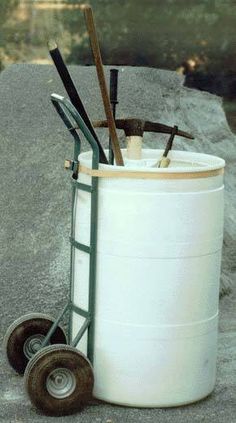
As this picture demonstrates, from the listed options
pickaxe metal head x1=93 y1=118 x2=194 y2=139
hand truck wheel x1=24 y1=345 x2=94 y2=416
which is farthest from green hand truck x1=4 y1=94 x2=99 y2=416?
pickaxe metal head x1=93 y1=118 x2=194 y2=139

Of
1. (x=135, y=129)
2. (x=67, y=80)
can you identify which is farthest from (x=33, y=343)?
(x=67, y=80)

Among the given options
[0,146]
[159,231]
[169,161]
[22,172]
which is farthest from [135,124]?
[0,146]

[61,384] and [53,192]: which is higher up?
[53,192]

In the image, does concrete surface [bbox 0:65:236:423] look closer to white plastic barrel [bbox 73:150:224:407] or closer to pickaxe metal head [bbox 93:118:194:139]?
white plastic barrel [bbox 73:150:224:407]

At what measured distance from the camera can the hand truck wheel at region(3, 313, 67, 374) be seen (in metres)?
4.55

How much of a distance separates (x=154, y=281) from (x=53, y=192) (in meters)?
2.38

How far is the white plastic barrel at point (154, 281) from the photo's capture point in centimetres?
399

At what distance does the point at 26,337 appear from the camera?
4.58 m

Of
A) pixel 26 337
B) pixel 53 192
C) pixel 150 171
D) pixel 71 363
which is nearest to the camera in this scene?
pixel 150 171

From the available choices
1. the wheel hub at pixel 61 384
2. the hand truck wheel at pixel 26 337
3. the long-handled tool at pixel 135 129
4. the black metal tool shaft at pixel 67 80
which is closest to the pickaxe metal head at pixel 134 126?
the long-handled tool at pixel 135 129

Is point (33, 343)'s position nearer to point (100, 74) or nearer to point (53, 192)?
point (100, 74)

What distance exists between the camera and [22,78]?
8.50m

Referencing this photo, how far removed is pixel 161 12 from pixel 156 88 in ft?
9.82

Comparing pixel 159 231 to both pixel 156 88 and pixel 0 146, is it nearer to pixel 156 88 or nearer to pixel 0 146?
pixel 0 146
